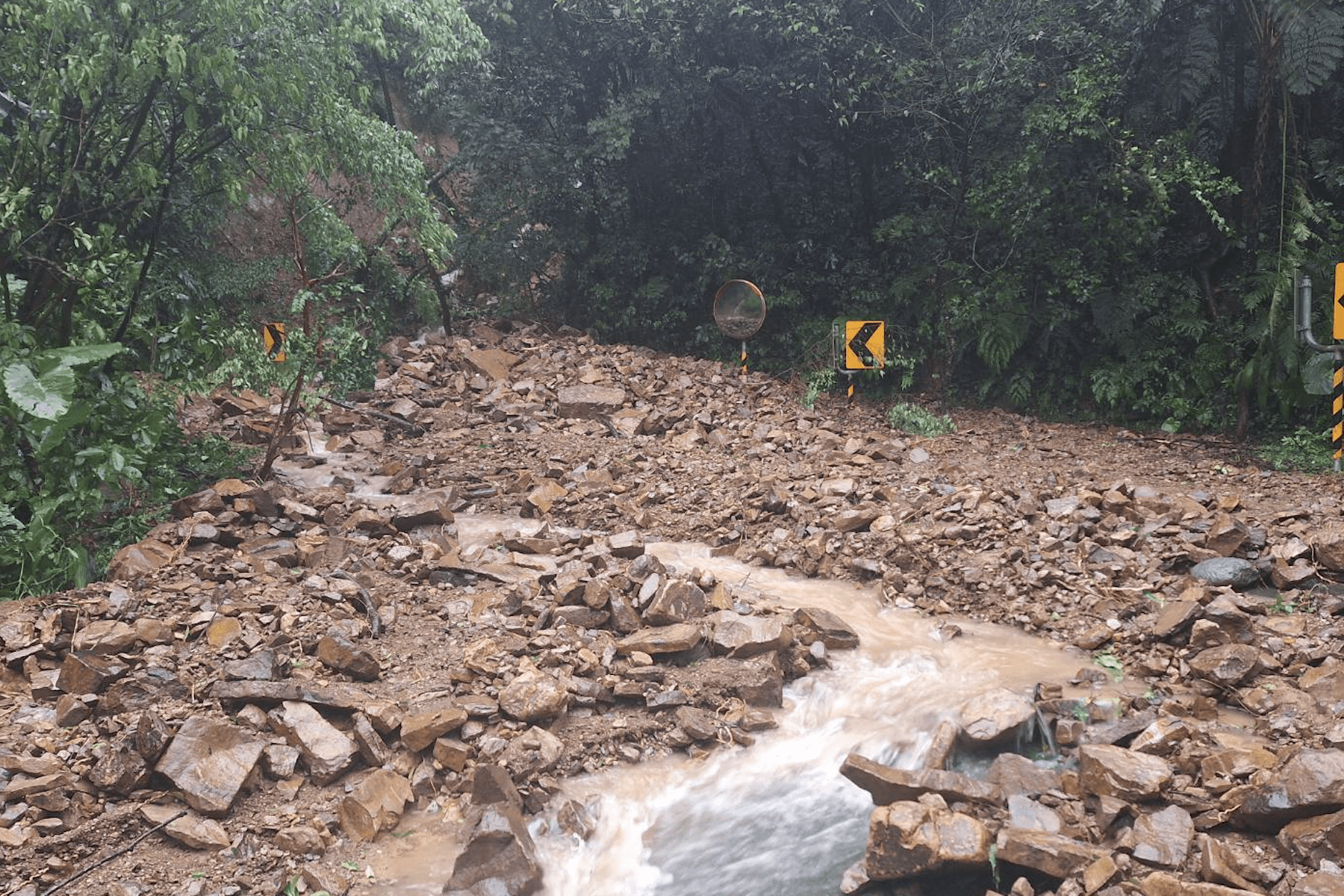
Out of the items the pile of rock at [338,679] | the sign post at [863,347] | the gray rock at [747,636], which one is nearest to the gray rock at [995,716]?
the pile of rock at [338,679]

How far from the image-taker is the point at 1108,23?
39.2ft

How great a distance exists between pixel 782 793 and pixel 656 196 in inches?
503

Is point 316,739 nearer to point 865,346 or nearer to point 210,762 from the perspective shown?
point 210,762

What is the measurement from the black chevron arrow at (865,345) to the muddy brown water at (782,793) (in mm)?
6121

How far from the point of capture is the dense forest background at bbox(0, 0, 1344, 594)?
23.3 feet

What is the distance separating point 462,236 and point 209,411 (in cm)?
555

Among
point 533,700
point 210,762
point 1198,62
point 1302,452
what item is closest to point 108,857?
point 210,762

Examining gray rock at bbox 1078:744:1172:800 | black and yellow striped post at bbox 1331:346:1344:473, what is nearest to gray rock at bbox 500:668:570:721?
gray rock at bbox 1078:744:1172:800

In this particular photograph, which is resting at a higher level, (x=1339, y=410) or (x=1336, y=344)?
(x=1336, y=344)

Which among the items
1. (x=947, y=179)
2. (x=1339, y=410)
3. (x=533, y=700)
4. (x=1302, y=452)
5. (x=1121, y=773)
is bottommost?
(x=533, y=700)

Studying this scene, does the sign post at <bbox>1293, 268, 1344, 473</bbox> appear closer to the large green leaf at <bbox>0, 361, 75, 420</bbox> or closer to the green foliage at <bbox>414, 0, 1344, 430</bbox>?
the green foliage at <bbox>414, 0, 1344, 430</bbox>

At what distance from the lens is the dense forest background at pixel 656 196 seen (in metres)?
7.10

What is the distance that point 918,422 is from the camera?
12.1m

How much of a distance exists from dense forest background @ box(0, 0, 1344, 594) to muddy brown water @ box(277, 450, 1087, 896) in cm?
Result: 396
